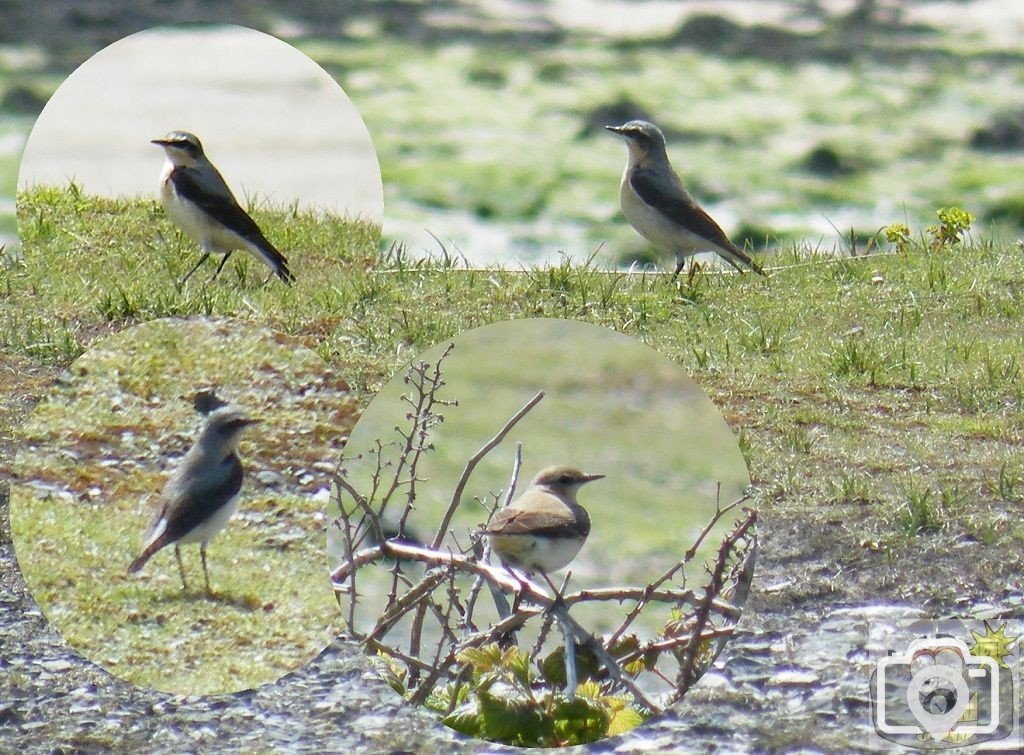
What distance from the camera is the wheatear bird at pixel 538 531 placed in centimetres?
462

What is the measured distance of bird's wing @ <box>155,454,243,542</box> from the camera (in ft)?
16.4

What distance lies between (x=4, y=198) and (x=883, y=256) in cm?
501

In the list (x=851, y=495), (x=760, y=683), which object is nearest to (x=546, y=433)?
(x=760, y=683)

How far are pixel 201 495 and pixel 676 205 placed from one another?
3742mm

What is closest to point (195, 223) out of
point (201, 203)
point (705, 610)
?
point (201, 203)

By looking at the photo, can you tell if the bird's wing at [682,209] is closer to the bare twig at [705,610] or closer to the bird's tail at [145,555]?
the bare twig at [705,610]

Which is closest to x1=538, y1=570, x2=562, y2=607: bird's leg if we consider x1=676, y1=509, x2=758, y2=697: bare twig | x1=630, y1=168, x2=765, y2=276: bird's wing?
x1=676, y1=509, x2=758, y2=697: bare twig

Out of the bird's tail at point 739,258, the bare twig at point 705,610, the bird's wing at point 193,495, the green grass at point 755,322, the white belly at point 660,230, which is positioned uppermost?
the white belly at point 660,230

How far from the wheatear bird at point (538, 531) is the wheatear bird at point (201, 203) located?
2837 mm

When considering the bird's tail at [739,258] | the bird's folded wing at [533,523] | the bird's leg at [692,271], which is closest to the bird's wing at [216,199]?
the bird's leg at [692,271]

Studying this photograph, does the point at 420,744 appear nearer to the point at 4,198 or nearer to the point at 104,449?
the point at 104,449

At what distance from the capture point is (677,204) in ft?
27.1

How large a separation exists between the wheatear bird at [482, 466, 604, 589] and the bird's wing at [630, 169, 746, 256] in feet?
11.0

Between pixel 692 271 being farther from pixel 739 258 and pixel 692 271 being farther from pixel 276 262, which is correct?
pixel 276 262
